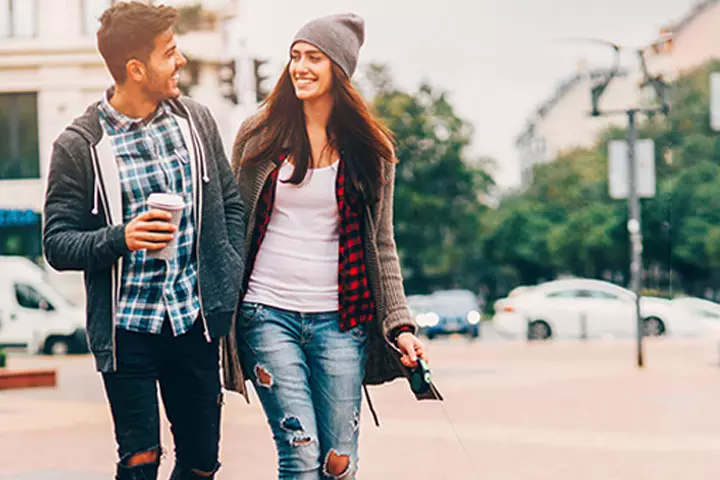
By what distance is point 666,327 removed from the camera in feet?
104

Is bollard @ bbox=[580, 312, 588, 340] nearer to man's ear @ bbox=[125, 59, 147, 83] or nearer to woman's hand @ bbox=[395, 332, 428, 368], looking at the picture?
woman's hand @ bbox=[395, 332, 428, 368]

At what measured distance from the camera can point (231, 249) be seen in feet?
12.9

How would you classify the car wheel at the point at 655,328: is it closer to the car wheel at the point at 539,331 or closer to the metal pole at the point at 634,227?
the car wheel at the point at 539,331

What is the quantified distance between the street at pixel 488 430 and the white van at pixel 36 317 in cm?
676

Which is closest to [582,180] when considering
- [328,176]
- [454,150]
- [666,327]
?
[454,150]

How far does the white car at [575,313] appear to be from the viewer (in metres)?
31.9

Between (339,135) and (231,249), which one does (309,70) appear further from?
(231,249)

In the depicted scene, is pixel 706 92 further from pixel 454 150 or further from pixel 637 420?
pixel 637 420

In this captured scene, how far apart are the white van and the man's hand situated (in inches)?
888

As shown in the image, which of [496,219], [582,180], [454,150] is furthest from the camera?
[496,219]

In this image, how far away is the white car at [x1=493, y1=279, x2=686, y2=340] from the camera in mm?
31859

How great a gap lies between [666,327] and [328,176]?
2839 cm

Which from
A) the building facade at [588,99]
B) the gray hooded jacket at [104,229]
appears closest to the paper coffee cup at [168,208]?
the gray hooded jacket at [104,229]

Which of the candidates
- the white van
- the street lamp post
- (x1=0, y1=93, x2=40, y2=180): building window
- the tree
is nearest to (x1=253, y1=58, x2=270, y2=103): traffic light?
the street lamp post
